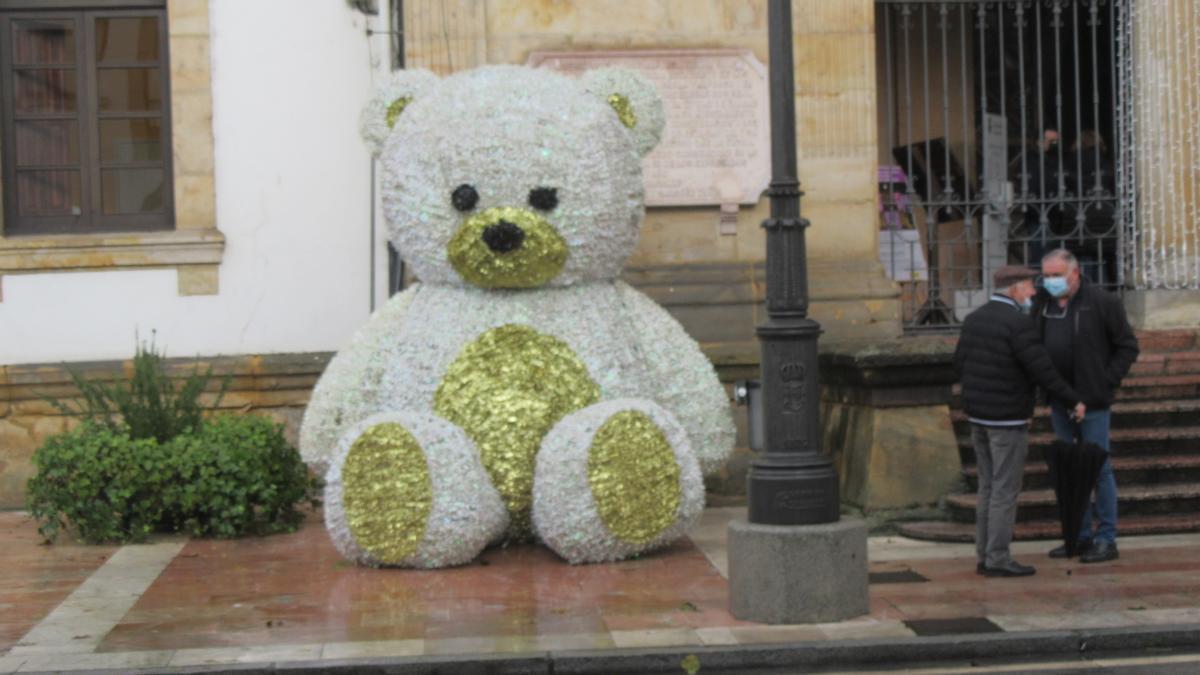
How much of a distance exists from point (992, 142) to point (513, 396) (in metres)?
5.64

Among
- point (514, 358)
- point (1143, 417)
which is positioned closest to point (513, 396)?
point (514, 358)

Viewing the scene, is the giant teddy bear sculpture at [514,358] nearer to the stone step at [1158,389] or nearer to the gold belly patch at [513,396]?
the gold belly patch at [513,396]

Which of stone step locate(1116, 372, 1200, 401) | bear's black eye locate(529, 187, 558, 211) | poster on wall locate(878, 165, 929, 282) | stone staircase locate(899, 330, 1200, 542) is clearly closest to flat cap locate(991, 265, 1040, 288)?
stone staircase locate(899, 330, 1200, 542)

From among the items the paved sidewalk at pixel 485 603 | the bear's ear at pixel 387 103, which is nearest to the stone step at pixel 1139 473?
the paved sidewalk at pixel 485 603

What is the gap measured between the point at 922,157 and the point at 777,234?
608 cm

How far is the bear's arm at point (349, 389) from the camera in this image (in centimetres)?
1057

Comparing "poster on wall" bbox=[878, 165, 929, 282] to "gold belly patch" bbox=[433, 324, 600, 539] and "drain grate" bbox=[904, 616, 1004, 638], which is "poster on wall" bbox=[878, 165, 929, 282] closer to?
"gold belly patch" bbox=[433, 324, 600, 539]

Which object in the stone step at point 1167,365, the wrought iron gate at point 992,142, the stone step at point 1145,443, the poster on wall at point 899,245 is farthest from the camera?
the poster on wall at point 899,245

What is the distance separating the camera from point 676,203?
12.8 m

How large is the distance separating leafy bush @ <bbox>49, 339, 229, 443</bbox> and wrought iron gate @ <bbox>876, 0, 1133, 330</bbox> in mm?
5239

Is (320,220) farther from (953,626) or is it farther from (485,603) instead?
(953,626)

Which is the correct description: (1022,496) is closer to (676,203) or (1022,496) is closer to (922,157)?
(676,203)

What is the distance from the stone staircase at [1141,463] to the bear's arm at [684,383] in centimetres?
122

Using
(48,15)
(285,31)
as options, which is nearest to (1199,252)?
(285,31)
